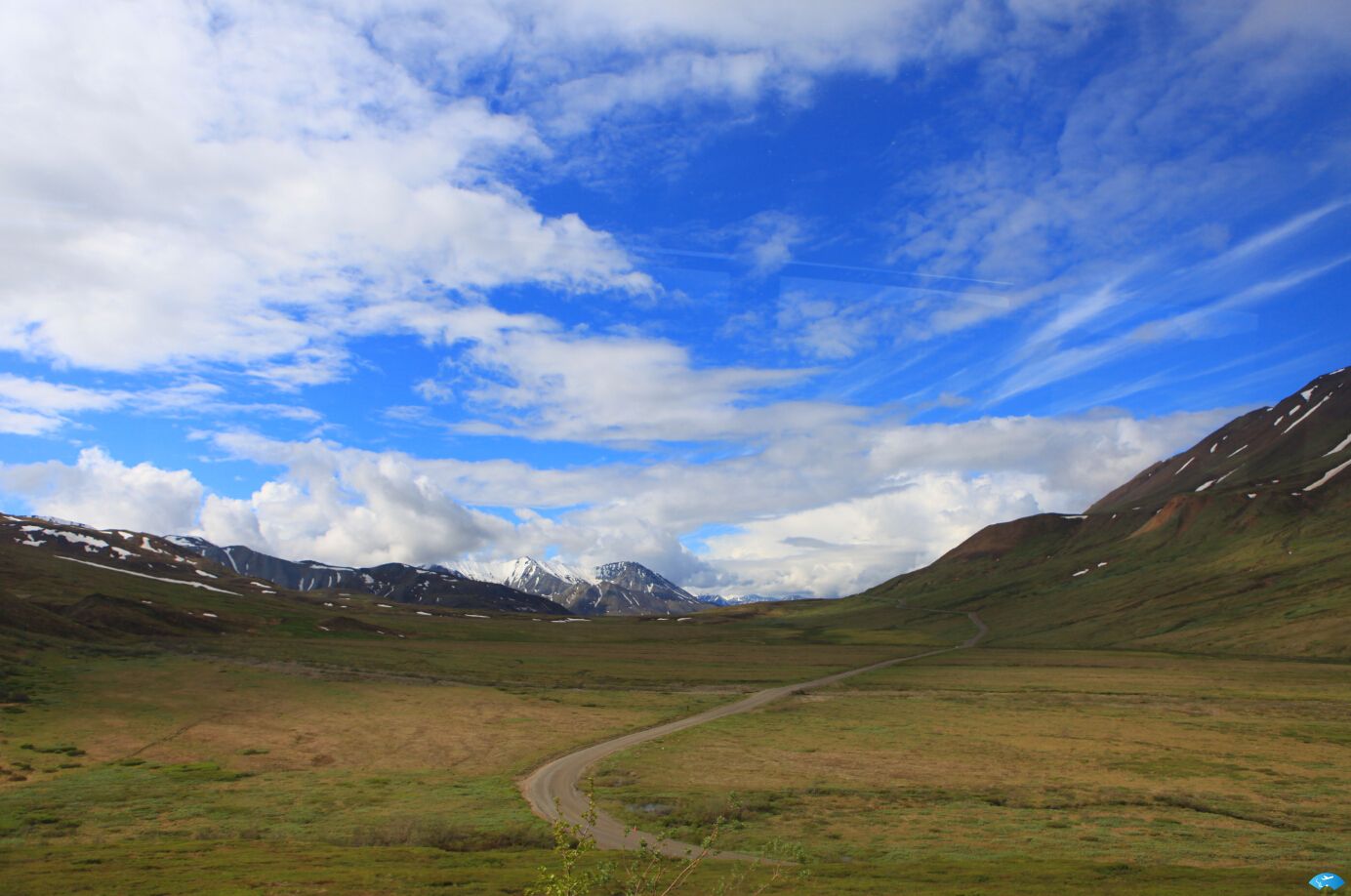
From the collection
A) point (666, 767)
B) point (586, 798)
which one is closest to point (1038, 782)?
point (666, 767)

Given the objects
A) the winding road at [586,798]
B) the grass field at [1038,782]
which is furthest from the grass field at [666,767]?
the winding road at [586,798]

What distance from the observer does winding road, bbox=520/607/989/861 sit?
3472 centimetres

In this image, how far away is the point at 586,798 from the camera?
45375 mm

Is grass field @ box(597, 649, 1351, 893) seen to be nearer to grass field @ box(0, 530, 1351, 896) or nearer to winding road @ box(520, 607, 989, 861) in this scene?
grass field @ box(0, 530, 1351, 896)

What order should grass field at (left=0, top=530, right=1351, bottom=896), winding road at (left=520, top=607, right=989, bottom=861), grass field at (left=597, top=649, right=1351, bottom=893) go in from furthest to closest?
winding road at (left=520, top=607, right=989, bottom=861) → grass field at (left=597, top=649, right=1351, bottom=893) → grass field at (left=0, top=530, right=1351, bottom=896)

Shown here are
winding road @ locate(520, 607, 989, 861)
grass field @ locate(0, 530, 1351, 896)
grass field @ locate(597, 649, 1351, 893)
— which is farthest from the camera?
winding road @ locate(520, 607, 989, 861)

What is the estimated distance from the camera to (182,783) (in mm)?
49156

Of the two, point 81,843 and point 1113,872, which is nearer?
point 1113,872

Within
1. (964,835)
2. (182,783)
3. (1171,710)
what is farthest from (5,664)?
(1171,710)

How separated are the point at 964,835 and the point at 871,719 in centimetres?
4397

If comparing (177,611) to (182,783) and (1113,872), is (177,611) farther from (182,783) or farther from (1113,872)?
(1113,872)

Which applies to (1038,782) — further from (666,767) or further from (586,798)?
(586,798)

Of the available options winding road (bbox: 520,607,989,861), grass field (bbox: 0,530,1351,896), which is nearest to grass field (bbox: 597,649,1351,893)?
grass field (bbox: 0,530,1351,896)

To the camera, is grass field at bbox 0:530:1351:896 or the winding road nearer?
grass field at bbox 0:530:1351:896
